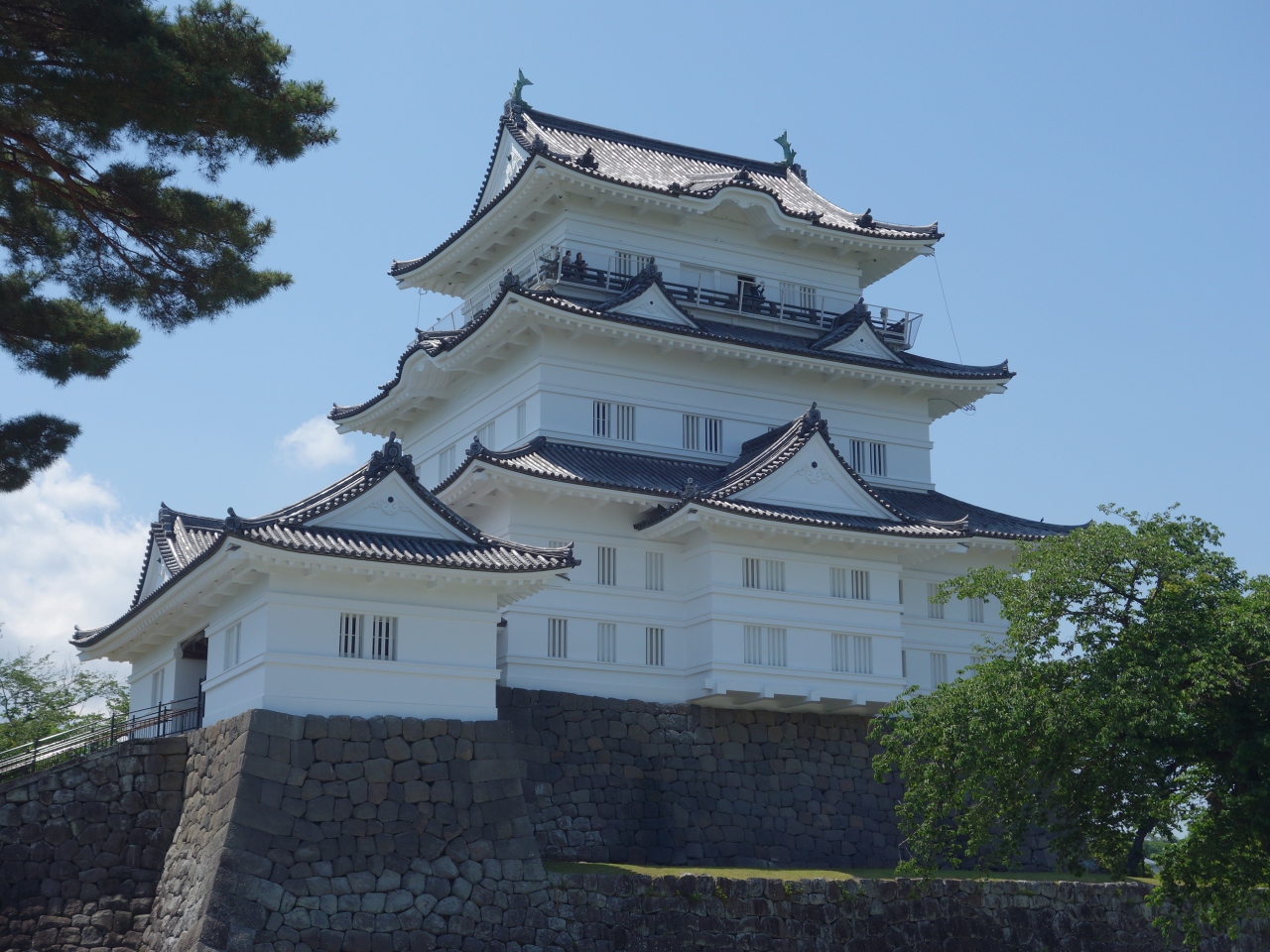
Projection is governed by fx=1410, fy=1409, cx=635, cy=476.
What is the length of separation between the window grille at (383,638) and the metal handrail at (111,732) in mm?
3445

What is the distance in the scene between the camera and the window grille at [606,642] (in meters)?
24.0

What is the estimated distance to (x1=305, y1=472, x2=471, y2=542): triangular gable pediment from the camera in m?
20.0

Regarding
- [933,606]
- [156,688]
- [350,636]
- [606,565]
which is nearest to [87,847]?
[350,636]

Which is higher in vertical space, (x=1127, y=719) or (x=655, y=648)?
(x=655, y=648)

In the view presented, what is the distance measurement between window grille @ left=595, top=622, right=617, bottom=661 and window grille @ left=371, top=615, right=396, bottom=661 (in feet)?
16.4

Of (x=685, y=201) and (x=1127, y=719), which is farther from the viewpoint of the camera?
(x=685, y=201)

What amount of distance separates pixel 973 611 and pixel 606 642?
797 cm

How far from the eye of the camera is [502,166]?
31312 millimetres

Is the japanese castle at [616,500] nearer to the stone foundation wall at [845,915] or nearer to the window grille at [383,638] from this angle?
the window grille at [383,638]

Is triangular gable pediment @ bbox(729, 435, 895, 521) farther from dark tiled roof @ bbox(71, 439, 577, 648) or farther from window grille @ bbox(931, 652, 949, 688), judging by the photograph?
dark tiled roof @ bbox(71, 439, 577, 648)

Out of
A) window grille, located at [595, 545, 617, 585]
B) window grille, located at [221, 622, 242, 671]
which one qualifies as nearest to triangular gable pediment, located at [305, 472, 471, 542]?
window grille, located at [221, 622, 242, 671]

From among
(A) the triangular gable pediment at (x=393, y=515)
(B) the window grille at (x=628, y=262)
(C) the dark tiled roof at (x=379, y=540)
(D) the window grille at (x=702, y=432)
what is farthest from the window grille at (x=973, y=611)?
(A) the triangular gable pediment at (x=393, y=515)

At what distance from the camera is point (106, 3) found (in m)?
14.1

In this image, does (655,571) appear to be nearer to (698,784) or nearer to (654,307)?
(698,784)
